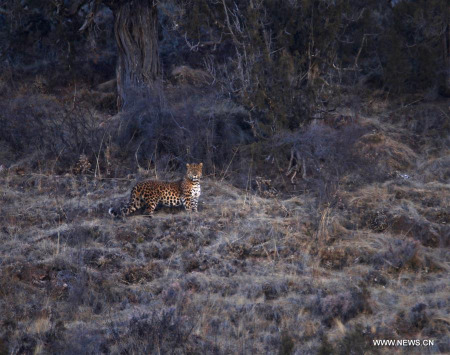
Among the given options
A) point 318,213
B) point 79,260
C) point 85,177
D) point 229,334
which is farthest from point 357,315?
point 85,177

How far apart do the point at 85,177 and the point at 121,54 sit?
5.11 meters

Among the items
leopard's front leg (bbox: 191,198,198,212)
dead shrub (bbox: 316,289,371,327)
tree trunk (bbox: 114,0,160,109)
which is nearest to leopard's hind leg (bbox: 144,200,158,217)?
leopard's front leg (bbox: 191,198,198,212)

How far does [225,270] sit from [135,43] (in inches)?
355

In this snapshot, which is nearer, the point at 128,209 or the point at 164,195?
the point at 128,209

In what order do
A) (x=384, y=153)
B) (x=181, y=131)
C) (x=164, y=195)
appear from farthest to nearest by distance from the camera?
(x=384, y=153) → (x=181, y=131) → (x=164, y=195)

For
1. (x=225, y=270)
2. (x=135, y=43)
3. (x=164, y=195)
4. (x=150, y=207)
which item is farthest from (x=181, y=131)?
(x=225, y=270)

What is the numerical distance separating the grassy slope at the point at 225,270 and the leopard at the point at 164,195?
20cm

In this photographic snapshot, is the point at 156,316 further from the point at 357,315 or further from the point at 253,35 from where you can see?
the point at 253,35

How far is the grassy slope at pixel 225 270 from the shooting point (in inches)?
276

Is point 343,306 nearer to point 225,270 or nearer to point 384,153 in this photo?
point 225,270

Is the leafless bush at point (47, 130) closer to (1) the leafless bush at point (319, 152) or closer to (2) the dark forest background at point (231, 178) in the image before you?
(2) the dark forest background at point (231, 178)

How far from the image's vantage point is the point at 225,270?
894 cm

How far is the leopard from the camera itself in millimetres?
10727

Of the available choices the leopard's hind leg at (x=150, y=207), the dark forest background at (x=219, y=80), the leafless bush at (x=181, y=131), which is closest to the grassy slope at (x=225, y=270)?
the leopard's hind leg at (x=150, y=207)
